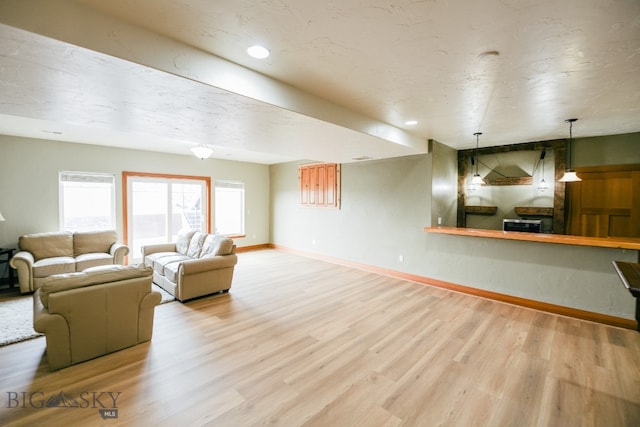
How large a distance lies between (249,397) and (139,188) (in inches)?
233

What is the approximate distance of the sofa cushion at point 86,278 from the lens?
94.1 inches

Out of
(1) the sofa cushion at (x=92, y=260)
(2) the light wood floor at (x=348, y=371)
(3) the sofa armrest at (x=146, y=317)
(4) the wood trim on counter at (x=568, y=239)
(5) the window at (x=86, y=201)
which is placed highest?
(5) the window at (x=86, y=201)

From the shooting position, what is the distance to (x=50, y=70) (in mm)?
1870

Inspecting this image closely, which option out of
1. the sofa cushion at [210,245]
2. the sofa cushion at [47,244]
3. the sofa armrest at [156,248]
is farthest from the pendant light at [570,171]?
the sofa cushion at [47,244]

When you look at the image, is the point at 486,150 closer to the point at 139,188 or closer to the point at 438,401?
the point at 438,401

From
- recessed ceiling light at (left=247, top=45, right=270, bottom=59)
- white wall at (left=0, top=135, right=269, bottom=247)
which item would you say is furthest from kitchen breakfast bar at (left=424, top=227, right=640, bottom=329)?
white wall at (left=0, top=135, right=269, bottom=247)

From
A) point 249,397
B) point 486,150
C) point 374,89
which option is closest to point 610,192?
point 486,150

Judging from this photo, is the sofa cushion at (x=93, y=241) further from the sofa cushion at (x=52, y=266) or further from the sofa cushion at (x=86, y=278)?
the sofa cushion at (x=86, y=278)

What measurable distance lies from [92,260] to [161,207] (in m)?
2.21

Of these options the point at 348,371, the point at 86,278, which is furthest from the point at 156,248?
the point at 348,371

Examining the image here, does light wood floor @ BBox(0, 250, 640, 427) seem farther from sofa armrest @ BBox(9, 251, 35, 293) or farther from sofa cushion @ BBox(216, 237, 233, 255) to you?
sofa armrest @ BBox(9, 251, 35, 293)

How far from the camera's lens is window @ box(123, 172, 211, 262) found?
6.17 meters

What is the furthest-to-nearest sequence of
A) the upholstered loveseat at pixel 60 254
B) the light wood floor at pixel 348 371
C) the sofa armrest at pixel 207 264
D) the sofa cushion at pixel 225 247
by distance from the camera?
1. the sofa cushion at pixel 225 247
2. the upholstered loveseat at pixel 60 254
3. the sofa armrest at pixel 207 264
4. the light wood floor at pixel 348 371

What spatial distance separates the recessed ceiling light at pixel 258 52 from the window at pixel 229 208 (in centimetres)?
Result: 604
